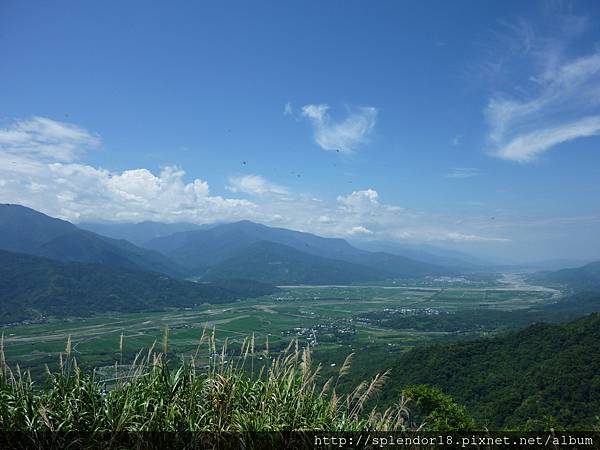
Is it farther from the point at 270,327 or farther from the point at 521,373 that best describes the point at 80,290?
the point at 521,373

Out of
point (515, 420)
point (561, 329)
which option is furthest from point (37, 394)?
point (561, 329)

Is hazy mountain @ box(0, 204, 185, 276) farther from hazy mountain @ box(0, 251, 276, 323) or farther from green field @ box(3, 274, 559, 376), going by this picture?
green field @ box(3, 274, 559, 376)

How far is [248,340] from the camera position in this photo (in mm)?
4488

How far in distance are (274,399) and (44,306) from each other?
111 m

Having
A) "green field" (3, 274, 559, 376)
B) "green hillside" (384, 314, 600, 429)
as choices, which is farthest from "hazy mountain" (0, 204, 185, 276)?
"green hillside" (384, 314, 600, 429)

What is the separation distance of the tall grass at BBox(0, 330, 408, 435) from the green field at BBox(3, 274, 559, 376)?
A: 2189 cm

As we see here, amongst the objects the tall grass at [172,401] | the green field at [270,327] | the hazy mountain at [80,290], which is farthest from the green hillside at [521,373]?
the hazy mountain at [80,290]

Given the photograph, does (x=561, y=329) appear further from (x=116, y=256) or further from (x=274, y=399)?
(x=116, y=256)

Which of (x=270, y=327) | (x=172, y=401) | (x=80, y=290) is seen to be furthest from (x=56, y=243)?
(x=172, y=401)

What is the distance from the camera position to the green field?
178 feet

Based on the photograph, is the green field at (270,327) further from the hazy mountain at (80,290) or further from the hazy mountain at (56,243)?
the hazy mountain at (56,243)

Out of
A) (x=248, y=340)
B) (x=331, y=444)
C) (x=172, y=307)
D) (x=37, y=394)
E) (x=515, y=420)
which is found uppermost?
(x=248, y=340)

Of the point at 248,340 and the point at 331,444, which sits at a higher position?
the point at 248,340

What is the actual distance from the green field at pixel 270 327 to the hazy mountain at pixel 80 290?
901 centimetres
